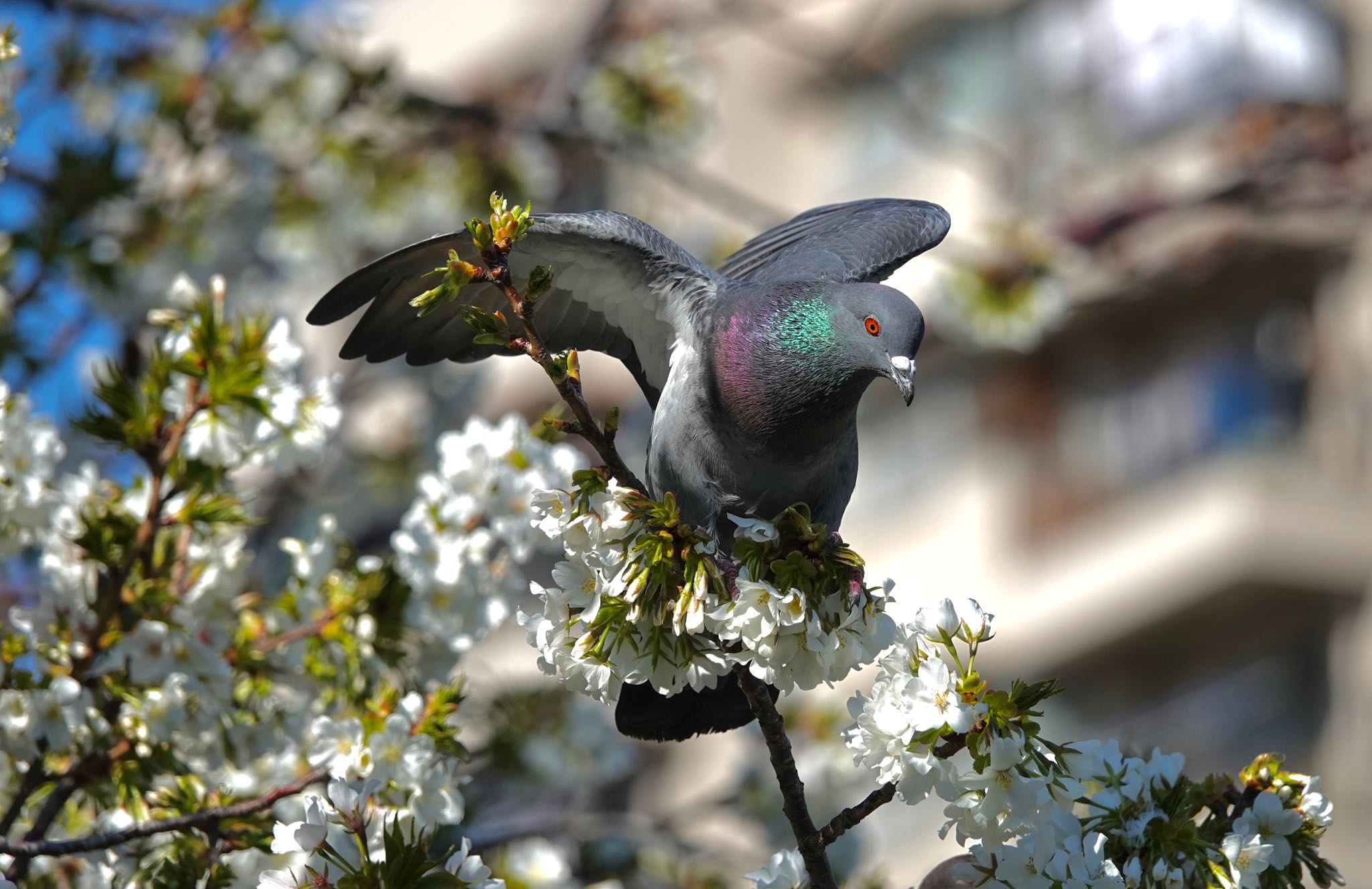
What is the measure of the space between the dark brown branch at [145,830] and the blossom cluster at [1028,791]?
129 cm

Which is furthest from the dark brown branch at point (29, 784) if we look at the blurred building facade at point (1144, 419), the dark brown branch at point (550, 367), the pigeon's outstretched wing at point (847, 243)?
the blurred building facade at point (1144, 419)

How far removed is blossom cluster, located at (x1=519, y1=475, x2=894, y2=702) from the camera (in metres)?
2.78

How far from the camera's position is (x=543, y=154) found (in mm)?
7461

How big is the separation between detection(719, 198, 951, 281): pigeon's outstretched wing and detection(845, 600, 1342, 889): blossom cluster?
1355 millimetres

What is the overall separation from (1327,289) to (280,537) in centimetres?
963

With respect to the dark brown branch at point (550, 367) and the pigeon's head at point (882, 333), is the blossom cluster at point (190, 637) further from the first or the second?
the pigeon's head at point (882, 333)

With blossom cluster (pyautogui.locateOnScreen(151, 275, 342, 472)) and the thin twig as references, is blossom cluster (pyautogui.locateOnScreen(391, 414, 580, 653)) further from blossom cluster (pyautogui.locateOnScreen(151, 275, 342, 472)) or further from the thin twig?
blossom cluster (pyautogui.locateOnScreen(151, 275, 342, 472))

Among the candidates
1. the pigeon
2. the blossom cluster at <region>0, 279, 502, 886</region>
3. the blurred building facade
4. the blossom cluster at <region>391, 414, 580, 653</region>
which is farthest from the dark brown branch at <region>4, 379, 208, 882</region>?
the blurred building facade

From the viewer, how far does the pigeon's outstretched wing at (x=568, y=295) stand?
3.55m

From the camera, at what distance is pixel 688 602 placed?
2.77 meters

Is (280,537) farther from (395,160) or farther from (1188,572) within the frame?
(1188,572)

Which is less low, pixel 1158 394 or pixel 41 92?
pixel 1158 394

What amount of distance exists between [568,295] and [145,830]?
1527 mm

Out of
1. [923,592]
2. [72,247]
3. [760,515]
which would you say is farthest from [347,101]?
[923,592]
